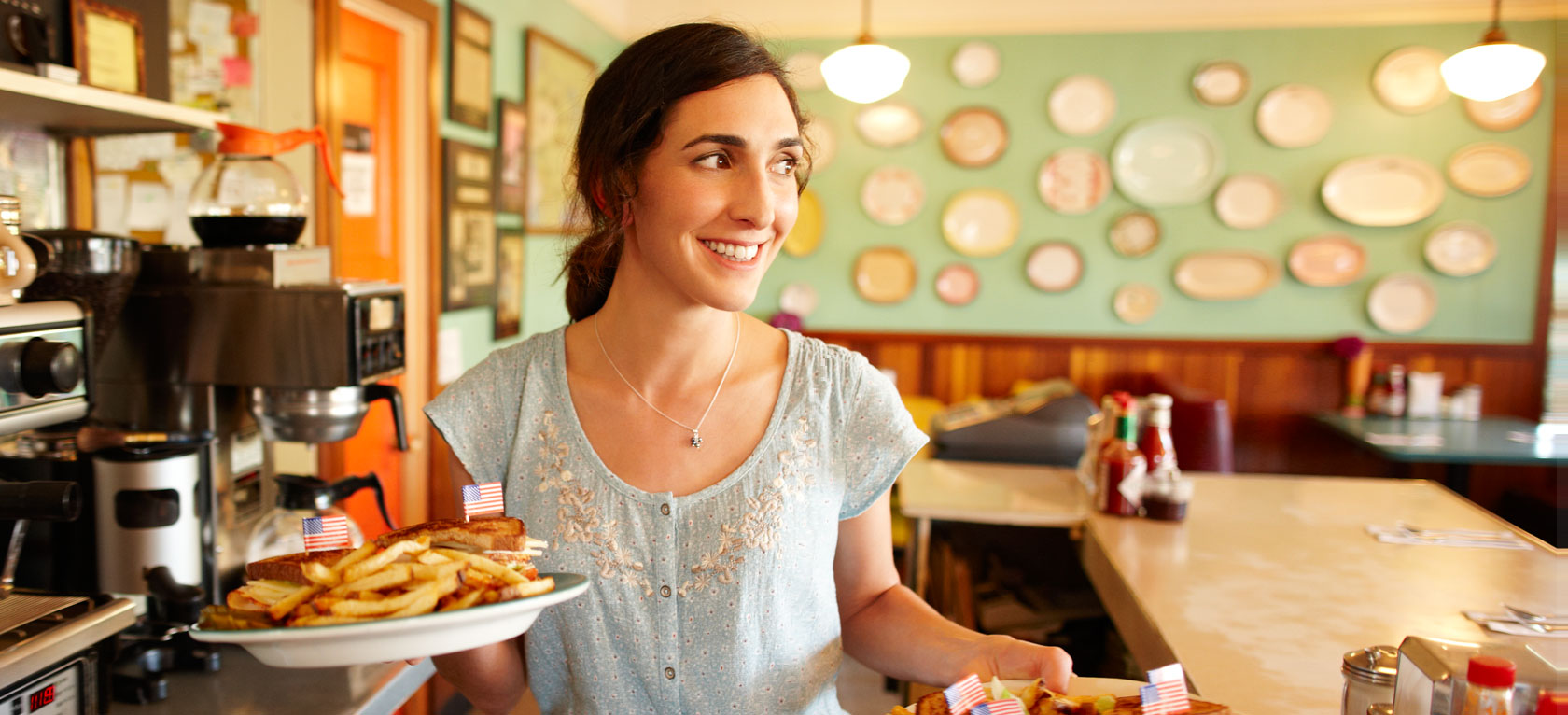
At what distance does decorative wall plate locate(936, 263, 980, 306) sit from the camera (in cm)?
529

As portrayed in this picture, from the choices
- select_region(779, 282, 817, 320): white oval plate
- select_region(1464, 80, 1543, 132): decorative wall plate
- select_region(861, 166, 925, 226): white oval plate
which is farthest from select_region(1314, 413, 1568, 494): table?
select_region(779, 282, 817, 320): white oval plate

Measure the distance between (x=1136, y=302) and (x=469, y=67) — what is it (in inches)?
135

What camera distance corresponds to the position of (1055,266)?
5.19 metres

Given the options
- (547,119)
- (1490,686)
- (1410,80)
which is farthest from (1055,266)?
(1490,686)

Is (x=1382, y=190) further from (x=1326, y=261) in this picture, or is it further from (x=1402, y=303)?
(x=1402, y=303)

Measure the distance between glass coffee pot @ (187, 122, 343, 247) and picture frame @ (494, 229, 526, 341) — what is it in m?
2.14

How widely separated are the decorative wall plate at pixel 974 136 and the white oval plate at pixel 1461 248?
6.94 ft

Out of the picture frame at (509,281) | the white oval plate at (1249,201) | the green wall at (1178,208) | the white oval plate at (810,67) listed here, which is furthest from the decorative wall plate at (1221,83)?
the picture frame at (509,281)

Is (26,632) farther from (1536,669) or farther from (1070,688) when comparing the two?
(1536,669)

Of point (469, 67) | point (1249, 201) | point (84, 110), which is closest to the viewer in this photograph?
point (84, 110)

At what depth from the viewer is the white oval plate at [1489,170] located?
15.7 ft

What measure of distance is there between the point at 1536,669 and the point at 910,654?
0.64 metres

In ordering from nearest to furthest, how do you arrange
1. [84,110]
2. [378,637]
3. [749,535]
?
[378,637] → [749,535] → [84,110]

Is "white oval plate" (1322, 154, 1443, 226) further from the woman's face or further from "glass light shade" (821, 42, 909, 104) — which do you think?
the woman's face
